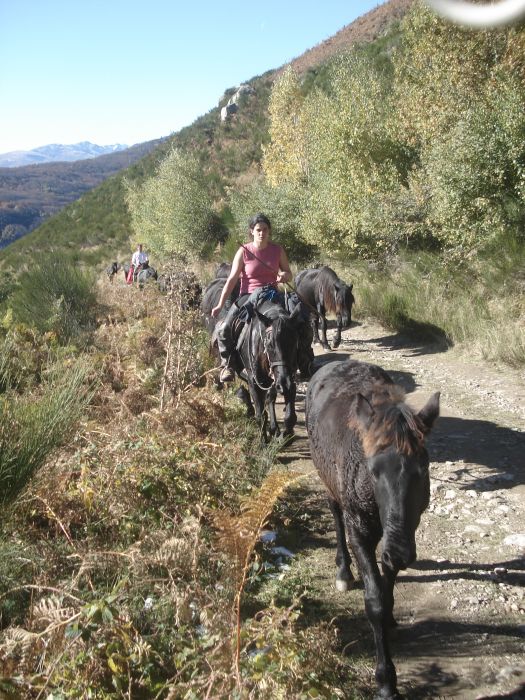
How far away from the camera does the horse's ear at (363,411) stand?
275 cm

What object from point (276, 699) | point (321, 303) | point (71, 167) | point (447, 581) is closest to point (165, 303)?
point (447, 581)

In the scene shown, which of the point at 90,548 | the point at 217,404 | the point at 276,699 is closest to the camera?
the point at 276,699

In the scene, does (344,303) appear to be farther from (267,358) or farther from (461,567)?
(461,567)

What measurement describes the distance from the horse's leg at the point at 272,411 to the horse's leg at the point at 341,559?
7.86 feet

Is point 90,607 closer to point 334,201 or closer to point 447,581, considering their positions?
point 447,581

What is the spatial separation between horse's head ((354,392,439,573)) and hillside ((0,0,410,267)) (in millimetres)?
44302

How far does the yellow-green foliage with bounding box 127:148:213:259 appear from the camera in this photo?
34031 millimetres

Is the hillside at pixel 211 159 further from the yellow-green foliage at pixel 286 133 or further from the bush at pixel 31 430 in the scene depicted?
the bush at pixel 31 430

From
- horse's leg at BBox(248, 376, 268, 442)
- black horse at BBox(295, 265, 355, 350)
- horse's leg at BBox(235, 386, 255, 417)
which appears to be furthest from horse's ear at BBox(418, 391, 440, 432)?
black horse at BBox(295, 265, 355, 350)

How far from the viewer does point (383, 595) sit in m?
2.86

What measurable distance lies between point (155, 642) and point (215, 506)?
1.59m

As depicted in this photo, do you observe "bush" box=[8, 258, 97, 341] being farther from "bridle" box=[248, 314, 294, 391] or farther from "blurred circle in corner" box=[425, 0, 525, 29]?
"blurred circle in corner" box=[425, 0, 525, 29]

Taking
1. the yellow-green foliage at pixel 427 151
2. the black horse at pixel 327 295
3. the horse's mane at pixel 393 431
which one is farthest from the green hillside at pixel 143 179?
the horse's mane at pixel 393 431

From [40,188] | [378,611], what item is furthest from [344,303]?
[40,188]
